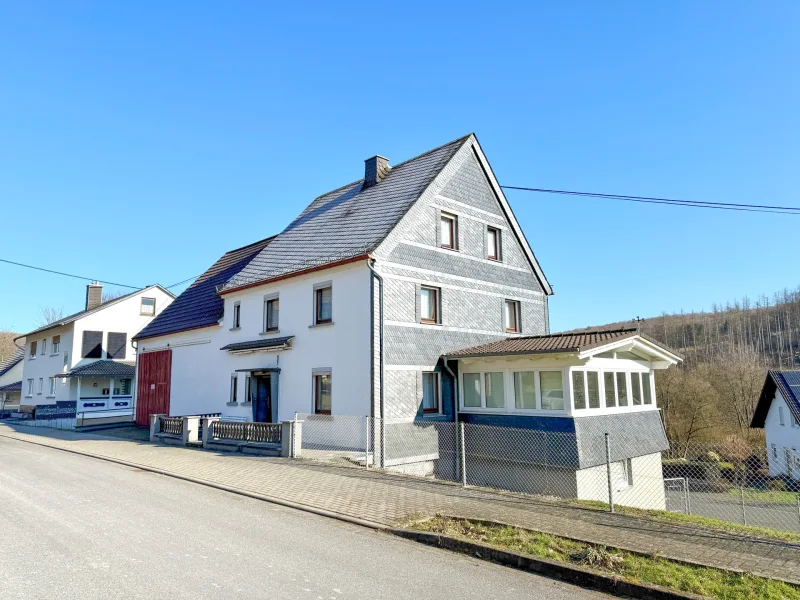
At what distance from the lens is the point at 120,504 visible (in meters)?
9.44

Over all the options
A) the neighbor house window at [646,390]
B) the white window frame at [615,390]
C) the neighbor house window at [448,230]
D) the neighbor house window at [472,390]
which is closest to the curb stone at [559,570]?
the white window frame at [615,390]

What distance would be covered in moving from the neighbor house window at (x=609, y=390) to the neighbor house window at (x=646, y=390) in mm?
2302

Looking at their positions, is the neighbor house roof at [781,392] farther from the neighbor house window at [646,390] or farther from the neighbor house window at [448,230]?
the neighbor house window at [448,230]

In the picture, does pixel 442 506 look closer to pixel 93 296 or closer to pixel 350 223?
pixel 350 223

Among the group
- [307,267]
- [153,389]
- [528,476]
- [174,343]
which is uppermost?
[307,267]

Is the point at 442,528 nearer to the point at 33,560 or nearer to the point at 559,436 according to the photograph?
the point at 33,560

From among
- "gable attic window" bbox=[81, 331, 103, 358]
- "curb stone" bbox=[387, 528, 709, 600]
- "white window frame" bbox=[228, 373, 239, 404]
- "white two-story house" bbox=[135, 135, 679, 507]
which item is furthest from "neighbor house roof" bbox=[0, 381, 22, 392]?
"curb stone" bbox=[387, 528, 709, 600]

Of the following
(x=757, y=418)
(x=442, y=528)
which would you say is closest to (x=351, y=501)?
(x=442, y=528)

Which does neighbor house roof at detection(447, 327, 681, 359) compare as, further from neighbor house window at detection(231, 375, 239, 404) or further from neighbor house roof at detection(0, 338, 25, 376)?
neighbor house roof at detection(0, 338, 25, 376)

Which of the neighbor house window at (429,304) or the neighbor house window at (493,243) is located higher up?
the neighbor house window at (493,243)

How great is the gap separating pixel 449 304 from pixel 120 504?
1279cm

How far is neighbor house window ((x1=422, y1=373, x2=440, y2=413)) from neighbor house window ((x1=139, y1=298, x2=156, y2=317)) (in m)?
31.1

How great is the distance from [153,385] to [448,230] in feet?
55.6

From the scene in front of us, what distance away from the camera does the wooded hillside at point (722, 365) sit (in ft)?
138
